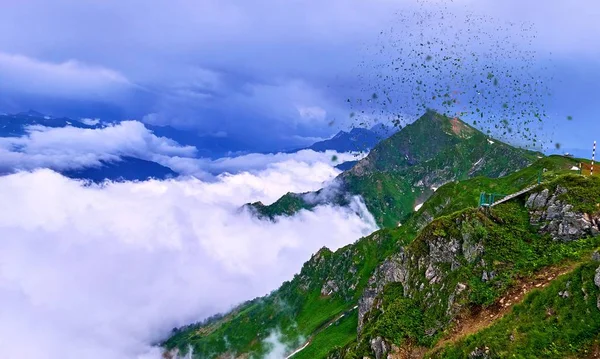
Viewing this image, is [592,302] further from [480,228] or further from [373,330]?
[373,330]

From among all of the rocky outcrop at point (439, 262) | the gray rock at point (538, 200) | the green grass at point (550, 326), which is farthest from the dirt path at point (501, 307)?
the gray rock at point (538, 200)

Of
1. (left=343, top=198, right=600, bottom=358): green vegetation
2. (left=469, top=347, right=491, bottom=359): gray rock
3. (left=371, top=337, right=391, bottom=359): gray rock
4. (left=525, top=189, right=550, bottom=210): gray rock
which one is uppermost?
(left=525, top=189, right=550, bottom=210): gray rock

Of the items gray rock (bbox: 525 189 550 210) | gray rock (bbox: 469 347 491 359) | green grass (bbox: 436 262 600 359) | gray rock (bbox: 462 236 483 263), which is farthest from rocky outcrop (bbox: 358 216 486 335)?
gray rock (bbox: 469 347 491 359)

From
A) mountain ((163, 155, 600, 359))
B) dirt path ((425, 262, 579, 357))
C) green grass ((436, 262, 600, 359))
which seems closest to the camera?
green grass ((436, 262, 600, 359))

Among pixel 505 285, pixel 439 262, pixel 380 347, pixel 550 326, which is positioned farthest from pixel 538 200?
pixel 380 347

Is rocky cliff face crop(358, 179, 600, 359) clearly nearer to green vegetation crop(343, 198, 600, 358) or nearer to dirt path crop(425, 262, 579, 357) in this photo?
green vegetation crop(343, 198, 600, 358)

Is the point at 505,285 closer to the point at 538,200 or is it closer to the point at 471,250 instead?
the point at 471,250

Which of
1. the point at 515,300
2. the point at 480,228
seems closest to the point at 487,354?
the point at 515,300
